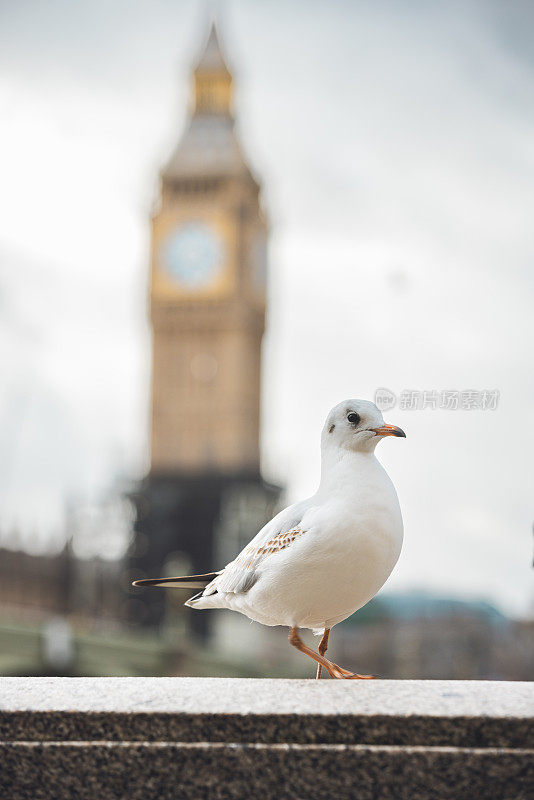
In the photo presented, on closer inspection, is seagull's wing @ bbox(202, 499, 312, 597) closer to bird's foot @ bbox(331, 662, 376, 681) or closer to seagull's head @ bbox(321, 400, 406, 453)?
seagull's head @ bbox(321, 400, 406, 453)

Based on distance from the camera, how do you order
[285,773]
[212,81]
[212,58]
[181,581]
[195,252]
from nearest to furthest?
[285,773] < [181,581] < [212,58] < [195,252] < [212,81]

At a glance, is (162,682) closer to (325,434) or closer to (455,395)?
(325,434)

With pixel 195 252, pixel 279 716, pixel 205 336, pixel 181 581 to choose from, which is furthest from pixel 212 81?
pixel 279 716

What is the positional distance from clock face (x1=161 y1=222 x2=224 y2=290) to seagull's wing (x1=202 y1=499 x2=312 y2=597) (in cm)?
4502

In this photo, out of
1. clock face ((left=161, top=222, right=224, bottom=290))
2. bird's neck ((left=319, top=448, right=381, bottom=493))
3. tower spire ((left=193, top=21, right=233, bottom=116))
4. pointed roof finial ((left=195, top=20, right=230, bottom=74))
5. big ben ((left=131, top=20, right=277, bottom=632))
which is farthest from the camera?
tower spire ((left=193, top=21, right=233, bottom=116))

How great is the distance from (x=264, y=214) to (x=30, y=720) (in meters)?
48.1

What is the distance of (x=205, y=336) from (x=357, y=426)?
4863 centimetres

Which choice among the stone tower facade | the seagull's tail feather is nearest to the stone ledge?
the seagull's tail feather

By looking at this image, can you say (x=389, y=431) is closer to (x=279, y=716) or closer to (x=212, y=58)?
(x=279, y=716)

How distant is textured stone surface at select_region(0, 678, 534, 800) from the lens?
289cm

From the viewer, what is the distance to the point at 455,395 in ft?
12.8

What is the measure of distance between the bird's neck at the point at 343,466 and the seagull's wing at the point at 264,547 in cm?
9

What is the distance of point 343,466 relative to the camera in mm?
3271

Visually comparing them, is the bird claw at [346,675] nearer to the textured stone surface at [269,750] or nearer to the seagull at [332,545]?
the seagull at [332,545]
